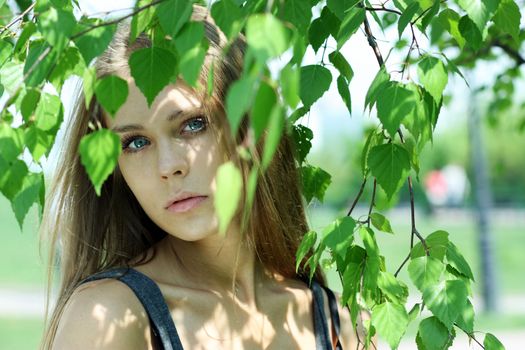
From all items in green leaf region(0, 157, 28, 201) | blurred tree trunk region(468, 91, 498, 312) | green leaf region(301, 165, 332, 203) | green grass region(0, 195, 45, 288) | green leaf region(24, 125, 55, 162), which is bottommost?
green grass region(0, 195, 45, 288)

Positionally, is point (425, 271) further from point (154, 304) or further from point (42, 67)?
point (42, 67)

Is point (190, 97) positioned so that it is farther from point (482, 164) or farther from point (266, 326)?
point (482, 164)

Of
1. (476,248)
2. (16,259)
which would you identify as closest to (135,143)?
(476,248)

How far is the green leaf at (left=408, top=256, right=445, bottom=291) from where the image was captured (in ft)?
5.16

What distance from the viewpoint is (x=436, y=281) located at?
1.58m

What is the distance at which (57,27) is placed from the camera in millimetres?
1223

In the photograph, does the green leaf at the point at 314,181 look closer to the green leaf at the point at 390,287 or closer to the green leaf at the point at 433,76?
the green leaf at the point at 390,287

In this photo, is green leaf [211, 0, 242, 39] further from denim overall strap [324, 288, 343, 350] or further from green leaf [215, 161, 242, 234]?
denim overall strap [324, 288, 343, 350]

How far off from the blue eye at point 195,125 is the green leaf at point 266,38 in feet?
2.83

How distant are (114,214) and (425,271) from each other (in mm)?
869

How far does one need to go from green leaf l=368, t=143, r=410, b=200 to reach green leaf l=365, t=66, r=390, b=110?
0.30 ft

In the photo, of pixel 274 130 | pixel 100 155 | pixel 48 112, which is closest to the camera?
pixel 274 130

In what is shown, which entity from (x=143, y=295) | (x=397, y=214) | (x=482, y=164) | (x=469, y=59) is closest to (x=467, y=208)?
(x=397, y=214)

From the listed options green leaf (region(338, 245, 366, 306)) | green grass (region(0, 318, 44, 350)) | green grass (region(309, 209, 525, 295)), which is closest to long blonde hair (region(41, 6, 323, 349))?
green leaf (region(338, 245, 366, 306))
